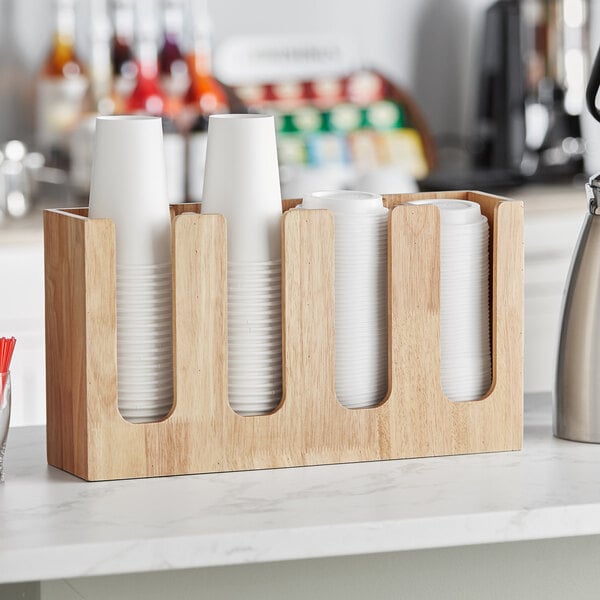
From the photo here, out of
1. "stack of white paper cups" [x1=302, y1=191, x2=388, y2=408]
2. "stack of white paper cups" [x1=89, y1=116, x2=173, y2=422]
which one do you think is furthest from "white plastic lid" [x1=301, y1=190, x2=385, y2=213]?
"stack of white paper cups" [x1=89, y1=116, x2=173, y2=422]

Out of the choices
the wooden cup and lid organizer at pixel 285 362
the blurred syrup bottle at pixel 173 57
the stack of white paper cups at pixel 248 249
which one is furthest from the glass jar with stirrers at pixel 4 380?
the blurred syrup bottle at pixel 173 57

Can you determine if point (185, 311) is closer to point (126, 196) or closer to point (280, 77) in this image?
point (126, 196)

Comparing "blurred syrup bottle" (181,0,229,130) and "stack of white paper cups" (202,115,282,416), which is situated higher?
"blurred syrup bottle" (181,0,229,130)

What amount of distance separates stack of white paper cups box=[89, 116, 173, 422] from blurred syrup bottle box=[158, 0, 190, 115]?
2.14 metres

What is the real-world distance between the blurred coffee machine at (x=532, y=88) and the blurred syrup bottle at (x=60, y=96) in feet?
3.79

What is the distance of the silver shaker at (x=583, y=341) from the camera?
1.16 metres

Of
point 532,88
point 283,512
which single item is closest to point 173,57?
point 532,88

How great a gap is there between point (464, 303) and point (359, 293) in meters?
0.11

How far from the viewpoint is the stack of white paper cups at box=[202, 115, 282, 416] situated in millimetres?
1073

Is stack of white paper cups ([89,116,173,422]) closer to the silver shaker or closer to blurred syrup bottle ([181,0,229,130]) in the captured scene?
the silver shaker

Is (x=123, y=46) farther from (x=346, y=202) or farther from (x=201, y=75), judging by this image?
(x=346, y=202)

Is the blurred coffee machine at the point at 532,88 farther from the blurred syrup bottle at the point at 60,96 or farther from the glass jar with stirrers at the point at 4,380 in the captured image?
the glass jar with stirrers at the point at 4,380

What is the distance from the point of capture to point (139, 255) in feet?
3.44

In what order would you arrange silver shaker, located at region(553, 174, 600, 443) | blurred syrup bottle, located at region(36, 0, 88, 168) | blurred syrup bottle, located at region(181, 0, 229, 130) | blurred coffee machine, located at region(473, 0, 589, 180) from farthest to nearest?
blurred coffee machine, located at region(473, 0, 589, 180) < blurred syrup bottle, located at region(181, 0, 229, 130) < blurred syrup bottle, located at region(36, 0, 88, 168) < silver shaker, located at region(553, 174, 600, 443)
